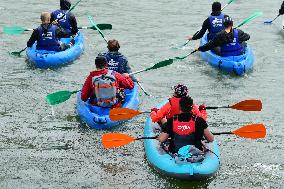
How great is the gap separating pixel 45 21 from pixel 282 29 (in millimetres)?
8663

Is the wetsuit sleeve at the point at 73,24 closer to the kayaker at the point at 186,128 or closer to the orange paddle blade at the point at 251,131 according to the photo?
the kayaker at the point at 186,128

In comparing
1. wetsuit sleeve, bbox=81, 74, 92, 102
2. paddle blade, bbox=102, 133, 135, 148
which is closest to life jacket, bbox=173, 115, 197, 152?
paddle blade, bbox=102, 133, 135, 148

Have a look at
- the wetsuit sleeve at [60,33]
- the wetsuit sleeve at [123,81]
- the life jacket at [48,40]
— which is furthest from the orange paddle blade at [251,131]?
the wetsuit sleeve at [60,33]

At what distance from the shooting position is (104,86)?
391 inches

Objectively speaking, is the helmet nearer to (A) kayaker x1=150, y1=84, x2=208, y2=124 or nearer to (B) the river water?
(B) the river water

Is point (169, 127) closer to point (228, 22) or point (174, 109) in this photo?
point (174, 109)

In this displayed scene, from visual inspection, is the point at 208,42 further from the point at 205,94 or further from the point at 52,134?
the point at 52,134

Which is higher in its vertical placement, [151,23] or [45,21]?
[45,21]

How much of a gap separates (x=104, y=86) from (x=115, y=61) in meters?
1.07

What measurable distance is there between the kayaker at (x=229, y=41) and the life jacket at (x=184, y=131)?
5.17 metres

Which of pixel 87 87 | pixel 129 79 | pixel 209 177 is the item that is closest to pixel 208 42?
pixel 129 79

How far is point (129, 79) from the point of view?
34.6ft

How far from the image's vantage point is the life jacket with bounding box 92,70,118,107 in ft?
32.4

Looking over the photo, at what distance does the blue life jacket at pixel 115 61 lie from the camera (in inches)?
425
